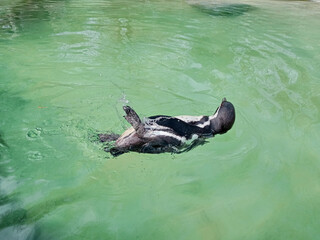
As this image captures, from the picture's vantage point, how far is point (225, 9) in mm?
12430

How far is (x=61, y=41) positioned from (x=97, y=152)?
470 centimetres

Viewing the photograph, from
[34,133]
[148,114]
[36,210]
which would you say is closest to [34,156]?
[34,133]

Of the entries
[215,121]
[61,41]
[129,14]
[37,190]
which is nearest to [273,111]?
[215,121]

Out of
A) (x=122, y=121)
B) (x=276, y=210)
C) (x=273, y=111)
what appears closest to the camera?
(x=276, y=210)

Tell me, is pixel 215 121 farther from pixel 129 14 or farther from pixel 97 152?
pixel 129 14

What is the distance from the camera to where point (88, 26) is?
851cm

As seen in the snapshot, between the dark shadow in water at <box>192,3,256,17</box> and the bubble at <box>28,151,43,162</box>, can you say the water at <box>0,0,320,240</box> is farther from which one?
the dark shadow in water at <box>192,3,256,17</box>

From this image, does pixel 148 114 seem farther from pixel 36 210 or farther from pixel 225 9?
pixel 225 9

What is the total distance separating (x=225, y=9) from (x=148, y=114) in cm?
973

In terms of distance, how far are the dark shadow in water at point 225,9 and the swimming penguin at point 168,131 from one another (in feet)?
29.6

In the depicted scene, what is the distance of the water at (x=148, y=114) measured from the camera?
270cm

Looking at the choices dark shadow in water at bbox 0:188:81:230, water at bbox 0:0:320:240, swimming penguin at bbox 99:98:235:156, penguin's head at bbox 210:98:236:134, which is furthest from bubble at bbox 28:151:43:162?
penguin's head at bbox 210:98:236:134

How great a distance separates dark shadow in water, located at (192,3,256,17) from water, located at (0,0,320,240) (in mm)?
3242

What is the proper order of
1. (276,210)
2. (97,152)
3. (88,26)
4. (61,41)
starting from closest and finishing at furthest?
(276,210)
(97,152)
(61,41)
(88,26)
